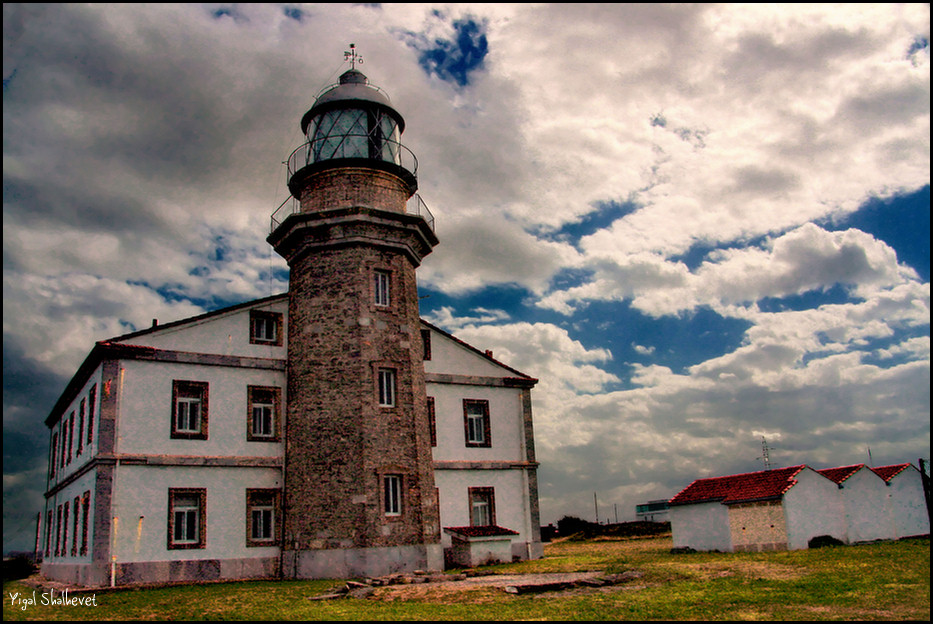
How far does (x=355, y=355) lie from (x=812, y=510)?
1743 cm

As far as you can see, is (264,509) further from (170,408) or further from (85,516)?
(85,516)

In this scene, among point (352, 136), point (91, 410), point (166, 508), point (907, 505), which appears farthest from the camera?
point (907, 505)

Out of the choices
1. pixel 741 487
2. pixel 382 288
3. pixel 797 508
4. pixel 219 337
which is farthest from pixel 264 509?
pixel 797 508

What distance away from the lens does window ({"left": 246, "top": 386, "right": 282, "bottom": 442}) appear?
2359cm

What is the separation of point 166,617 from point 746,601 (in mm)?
10984

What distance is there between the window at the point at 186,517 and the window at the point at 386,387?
620cm

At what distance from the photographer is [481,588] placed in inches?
→ 650

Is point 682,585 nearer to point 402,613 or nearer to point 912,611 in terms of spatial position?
point 912,611

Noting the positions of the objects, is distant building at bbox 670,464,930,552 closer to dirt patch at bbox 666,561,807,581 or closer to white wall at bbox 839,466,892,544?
white wall at bbox 839,466,892,544

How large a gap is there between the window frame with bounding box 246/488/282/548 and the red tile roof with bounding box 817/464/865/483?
19.9 metres

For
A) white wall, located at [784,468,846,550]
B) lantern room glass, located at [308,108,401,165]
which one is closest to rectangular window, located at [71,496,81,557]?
lantern room glass, located at [308,108,401,165]

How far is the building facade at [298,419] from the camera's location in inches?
835

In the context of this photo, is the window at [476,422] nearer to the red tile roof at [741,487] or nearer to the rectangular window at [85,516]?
the red tile roof at [741,487]

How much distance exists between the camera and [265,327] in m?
24.7
